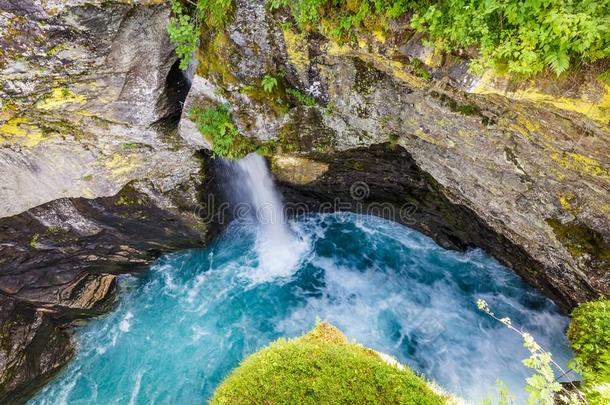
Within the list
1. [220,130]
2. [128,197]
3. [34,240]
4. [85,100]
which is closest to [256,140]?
[220,130]

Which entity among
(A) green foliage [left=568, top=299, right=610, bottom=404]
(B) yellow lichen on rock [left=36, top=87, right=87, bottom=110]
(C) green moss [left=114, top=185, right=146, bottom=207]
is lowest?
(C) green moss [left=114, top=185, right=146, bottom=207]

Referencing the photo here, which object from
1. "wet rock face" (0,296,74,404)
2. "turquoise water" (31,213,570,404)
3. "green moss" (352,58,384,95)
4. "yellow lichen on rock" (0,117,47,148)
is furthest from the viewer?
"wet rock face" (0,296,74,404)

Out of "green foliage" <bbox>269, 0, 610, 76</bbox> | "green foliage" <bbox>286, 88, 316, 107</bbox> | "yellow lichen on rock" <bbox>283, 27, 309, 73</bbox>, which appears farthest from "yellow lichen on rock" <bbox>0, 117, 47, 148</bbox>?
"green foliage" <bbox>269, 0, 610, 76</bbox>

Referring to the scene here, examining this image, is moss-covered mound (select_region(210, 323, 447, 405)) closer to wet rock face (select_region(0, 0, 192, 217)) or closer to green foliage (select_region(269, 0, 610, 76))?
green foliage (select_region(269, 0, 610, 76))

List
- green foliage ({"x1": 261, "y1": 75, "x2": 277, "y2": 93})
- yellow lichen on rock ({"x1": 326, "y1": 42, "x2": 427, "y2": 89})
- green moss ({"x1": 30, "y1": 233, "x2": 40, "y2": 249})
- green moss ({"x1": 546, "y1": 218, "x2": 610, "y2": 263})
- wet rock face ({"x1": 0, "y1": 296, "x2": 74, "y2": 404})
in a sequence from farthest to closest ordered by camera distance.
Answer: green moss ({"x1": 30, "y1": 233, "x2": 40, "y2": 249}), wet rock face ({"x1": 0, "y1": 296, "x2": 74, "y2": 404}), green foliage ({"x1": 261, "y1": 75, "x2": 277, "y2": 93}), green moss ({"x1": 546, "y1": 218, "x2": 610, "y2": 263}), yellow lichen on rock ({"x1": 326, "y1": 42, "x2": 427, "y2": 89})

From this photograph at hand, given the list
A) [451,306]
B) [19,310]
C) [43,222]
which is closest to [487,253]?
[451,306]

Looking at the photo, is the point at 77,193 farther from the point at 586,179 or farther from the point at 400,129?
the point at 586,179

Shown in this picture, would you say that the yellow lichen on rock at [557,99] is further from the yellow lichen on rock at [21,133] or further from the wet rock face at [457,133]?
the yellow lichen on rock at [21,133]
